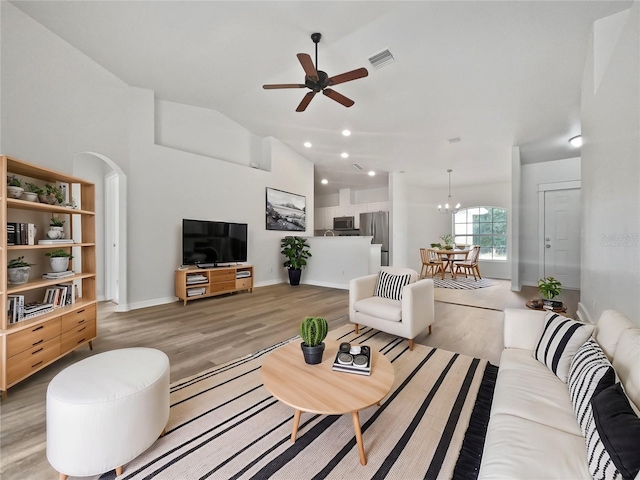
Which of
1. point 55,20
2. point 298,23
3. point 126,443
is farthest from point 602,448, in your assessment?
point 55,20

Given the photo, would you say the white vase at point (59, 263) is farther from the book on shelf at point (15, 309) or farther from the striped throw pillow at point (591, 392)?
the striped throw pillow at point (591, 392)

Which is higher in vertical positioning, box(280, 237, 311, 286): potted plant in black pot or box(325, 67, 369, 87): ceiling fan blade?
box(325, 67, 369, 87): ceiling fan blade

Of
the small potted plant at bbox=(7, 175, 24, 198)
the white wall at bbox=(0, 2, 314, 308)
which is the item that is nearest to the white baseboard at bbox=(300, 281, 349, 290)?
the white wall at bbox=(0, 2, 314, 308)

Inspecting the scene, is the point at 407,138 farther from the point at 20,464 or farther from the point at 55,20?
the point at 20,464

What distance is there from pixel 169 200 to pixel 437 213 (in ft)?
24.6

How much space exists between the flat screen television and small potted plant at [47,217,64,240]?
192 cm

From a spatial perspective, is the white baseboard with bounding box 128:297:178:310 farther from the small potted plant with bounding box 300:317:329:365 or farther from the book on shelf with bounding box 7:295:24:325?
the small potted plant with bounding box 300:317:329:365

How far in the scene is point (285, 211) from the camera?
6539mm

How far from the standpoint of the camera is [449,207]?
722cm

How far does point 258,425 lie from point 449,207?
711 cm

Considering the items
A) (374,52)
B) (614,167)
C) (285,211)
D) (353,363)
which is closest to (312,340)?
(353,363)

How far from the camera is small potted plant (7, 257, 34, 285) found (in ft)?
6.98

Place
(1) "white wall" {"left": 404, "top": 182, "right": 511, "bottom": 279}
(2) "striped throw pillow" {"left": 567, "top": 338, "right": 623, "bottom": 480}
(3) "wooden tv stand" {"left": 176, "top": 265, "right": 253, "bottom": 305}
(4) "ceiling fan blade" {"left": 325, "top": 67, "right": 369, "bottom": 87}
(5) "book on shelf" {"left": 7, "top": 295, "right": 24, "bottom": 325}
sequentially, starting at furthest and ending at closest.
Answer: (1) "white wall" {"left": 404, "top": 182, "right": 511, "bottom": 279} → (3) "wooden tv stand" {"left": 176, "top": 265, "right": 253, "bottom": 305} → (4) "ceiling fan blade" {"left": 325, "top": 67, "right": 369, "bottom": 87} → (5) "book on shelf" {"left": 7, "top": 295, "right": 24, "bottom": 325} → (2) "striped throw pillow" {"left": 567, "top": 338, "right": 623, "bottom": 480}

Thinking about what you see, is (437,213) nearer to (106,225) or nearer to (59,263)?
(106,225)
